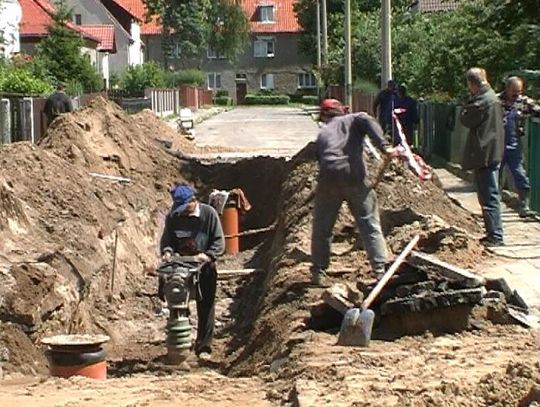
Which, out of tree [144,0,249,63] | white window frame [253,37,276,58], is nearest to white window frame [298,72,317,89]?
white window frame [253,37,276,58]

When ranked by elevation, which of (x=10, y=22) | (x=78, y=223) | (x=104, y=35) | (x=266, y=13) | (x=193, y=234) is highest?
(x=266, y=13)

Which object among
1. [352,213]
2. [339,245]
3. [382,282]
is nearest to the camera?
[382,282]

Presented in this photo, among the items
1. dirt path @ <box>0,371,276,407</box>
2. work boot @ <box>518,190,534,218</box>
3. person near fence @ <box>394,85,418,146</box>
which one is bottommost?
dirt path @ <box>0,371,276,407</box>

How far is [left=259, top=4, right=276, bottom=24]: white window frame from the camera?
12019 cm

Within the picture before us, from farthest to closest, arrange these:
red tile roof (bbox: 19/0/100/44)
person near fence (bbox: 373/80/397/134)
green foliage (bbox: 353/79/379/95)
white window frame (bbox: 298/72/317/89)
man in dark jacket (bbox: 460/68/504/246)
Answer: white window frame (bbox: 298/72/317/89)
red tile roof (bbox: 19/0/100/44)
green foliage (bbox: 353/79/379/95)
person near fence (bbox: 373/80/397/134)
man in dark jacket (bbox: 460/68/504/246)

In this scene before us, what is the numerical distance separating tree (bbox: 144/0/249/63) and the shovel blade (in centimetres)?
9779

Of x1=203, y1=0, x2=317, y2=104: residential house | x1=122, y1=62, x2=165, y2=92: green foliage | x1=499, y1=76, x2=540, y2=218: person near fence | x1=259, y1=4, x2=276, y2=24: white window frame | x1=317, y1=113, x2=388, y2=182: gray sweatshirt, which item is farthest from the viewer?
x1=259, y1=4, x2=276, y2=24: white window frame

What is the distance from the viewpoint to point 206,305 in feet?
41.4


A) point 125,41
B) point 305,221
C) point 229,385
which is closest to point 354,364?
point 229,385

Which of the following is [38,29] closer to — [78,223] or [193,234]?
[78,223]

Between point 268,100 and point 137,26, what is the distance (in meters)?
12.8

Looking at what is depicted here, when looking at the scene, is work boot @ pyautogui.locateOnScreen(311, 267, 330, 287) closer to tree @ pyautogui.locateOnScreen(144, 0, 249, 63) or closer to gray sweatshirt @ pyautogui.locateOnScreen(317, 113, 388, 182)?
gray sweatshirt @ pyautogui.locateOnScreen(317, 113, 388, 182)

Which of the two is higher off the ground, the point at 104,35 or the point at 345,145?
the point at 104,35

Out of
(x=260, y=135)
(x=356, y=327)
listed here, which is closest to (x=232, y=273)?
(x=356, y=327)
